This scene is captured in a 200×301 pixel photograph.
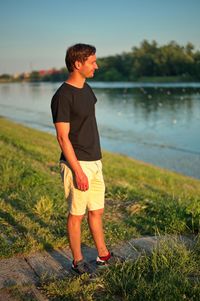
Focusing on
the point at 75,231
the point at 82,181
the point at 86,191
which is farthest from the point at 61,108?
the point at 75,231

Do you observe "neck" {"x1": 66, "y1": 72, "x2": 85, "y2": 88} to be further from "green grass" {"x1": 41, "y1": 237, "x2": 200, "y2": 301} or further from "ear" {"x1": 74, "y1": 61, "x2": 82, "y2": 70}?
"green grass" {"x1": 41, "y1": 237, "x2": 200, "y2": 301}

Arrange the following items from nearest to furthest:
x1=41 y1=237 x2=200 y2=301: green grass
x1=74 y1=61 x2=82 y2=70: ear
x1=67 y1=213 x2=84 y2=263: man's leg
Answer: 1. x1=41 y1=237 x2=200 y2=301: green grass
2. x1=74 y1=61 x2=82 y2=70: ear
3. x1=67 y1=213 x2=84 y2=263: man's leg

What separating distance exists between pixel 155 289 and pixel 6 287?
121 cm

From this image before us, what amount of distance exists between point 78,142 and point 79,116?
0.23 meters

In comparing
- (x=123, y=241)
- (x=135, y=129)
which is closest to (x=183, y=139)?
(x=135, y=129)

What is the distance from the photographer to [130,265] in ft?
11.1

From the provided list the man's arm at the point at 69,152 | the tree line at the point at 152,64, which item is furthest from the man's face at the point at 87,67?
the tree line at the point at 152,64

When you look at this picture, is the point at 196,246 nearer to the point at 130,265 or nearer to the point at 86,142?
the point at 130,265

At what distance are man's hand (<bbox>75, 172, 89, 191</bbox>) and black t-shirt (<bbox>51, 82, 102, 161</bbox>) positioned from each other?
0.56 ft

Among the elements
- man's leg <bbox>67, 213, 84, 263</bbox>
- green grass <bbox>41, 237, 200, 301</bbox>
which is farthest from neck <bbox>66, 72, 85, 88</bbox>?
green grass <bbox>41, 237, 200, 301</bbox>

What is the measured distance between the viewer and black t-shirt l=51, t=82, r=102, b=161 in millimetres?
3260

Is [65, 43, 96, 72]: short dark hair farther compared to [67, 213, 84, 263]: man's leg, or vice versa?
[67, 213, 84, 263]: man's leg

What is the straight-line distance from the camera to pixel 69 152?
3.31 meters

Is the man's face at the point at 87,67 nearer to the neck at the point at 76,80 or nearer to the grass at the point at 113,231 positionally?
the neck at the point at 76,80
